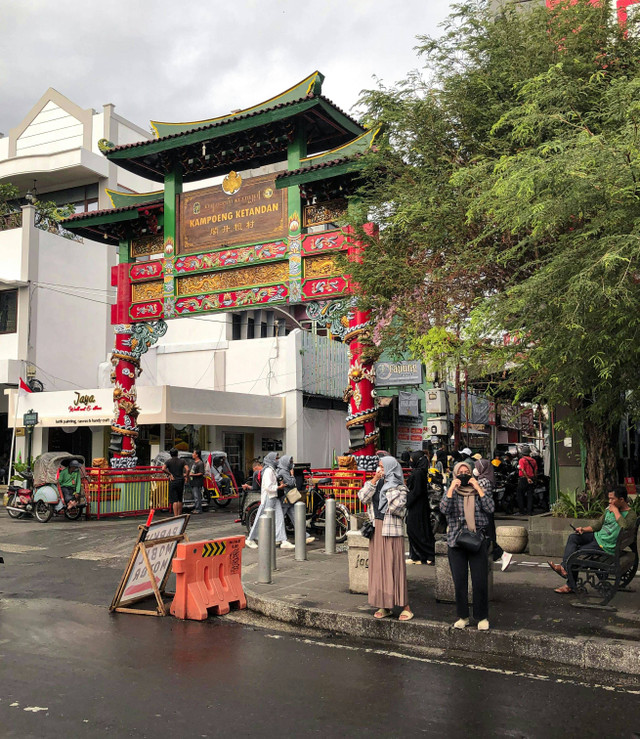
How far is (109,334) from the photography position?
30.6 m

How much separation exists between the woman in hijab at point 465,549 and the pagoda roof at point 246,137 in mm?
12541

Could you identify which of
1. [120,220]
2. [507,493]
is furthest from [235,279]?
[507,493]

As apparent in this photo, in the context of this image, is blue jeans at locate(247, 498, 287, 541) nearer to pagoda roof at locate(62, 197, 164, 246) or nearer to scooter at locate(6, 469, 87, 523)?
scooter at locate(6, 469, 87, 523)

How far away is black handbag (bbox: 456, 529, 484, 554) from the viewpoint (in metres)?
6.67

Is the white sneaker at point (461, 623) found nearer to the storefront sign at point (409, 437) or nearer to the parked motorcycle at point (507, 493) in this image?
the parked motorcycle at point (507, 493)

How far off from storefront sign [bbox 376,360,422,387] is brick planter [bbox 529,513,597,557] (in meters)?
13.9

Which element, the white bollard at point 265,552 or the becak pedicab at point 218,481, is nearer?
the white bollard at point 265,552

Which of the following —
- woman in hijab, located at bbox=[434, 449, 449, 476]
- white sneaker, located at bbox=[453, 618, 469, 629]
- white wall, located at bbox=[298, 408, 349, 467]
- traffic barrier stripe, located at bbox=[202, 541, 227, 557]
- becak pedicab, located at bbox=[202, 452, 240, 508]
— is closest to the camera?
white sneaker, located at bbox=[453, 618, 469, 629]

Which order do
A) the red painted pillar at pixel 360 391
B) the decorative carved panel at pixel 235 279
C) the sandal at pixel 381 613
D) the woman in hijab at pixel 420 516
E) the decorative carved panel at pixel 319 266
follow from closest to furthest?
the sandal at pixel 381 613 < the woman in hijab at pixel 420 516 < the red painted pillar at pixel 360 391 < the decorative carved panel at pixel 319 266 < the decorative carved panel at pixel 235 279

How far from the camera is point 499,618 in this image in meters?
7.09

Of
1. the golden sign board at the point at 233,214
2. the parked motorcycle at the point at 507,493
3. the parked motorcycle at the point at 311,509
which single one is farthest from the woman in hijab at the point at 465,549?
the parked motorcycle at the point at 507,493

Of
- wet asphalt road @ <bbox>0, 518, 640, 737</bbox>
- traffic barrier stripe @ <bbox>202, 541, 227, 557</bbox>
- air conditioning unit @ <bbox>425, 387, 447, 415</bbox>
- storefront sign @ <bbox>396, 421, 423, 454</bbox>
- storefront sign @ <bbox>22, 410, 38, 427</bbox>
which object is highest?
air conditioning unit @ <bbox>425, 387, 447, 415</bbox>

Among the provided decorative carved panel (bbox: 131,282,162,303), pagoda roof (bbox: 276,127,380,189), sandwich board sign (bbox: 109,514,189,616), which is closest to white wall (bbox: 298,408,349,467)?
decorative carved panel (bbox: 131,282,162,303)

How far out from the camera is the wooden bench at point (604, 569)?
24.7ft
